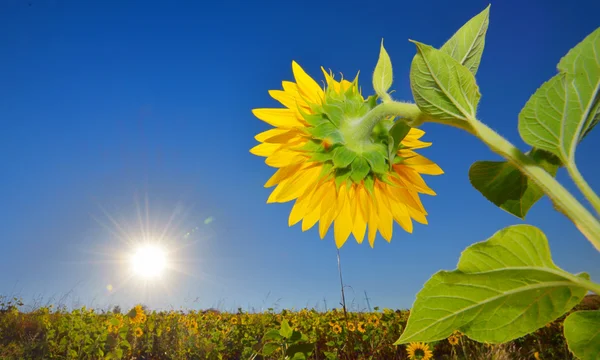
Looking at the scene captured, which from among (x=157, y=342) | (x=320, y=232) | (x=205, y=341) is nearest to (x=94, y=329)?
(x=157, y=342)

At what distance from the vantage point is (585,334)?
405 millimetres

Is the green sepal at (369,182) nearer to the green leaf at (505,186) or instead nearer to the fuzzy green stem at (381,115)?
the fuzzy green stem at (381,115)

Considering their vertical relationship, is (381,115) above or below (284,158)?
below

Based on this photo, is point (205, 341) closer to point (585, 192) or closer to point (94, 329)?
point (94, 329)

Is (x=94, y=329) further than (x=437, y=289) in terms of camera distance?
Yes

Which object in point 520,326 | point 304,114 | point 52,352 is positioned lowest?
point 520,326

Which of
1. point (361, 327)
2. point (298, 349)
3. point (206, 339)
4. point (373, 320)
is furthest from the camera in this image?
point (373, 320)

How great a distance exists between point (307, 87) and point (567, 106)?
0.57 meters

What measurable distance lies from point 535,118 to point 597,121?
0.07 m

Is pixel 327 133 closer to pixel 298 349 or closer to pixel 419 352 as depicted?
pixel 298 349

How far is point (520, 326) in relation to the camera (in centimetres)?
43

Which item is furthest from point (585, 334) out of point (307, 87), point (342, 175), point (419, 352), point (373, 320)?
point (373, 320)

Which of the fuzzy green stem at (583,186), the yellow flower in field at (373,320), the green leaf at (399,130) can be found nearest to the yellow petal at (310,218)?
the green leaf at (399,130)

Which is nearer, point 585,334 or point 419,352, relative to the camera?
point 585,334
